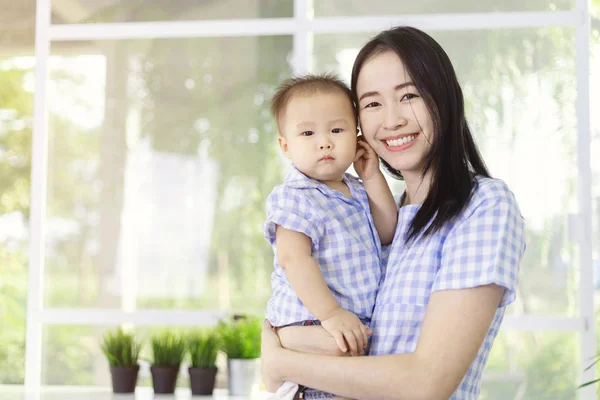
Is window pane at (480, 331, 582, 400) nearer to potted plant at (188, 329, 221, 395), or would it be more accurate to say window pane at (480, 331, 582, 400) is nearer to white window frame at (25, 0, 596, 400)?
white window frame at (25, 0, 596, 400)

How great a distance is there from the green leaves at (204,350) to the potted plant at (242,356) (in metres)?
0.05

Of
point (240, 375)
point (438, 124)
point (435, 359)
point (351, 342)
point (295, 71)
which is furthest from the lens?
point (295, 71)

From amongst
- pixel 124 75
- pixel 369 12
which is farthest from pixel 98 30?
pixel 369 12

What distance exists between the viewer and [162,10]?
3.66 m

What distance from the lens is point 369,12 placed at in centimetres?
353

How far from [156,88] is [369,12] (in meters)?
1.08

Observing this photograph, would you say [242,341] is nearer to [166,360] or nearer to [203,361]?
[203,361]

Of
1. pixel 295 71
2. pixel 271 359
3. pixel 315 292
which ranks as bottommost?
pixel 271 359

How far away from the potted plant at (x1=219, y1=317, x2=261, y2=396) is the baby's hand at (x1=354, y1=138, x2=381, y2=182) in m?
1.56

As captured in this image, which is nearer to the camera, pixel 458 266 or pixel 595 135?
pixel 458 266

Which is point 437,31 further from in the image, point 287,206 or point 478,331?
point 478,331

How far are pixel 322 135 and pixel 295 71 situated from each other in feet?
6.18

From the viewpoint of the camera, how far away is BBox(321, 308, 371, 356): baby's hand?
142 cm

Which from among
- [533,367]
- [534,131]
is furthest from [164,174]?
[533,367]
